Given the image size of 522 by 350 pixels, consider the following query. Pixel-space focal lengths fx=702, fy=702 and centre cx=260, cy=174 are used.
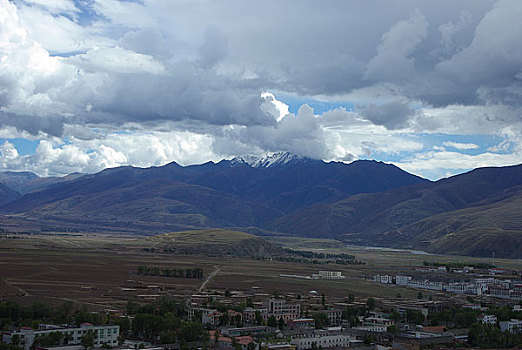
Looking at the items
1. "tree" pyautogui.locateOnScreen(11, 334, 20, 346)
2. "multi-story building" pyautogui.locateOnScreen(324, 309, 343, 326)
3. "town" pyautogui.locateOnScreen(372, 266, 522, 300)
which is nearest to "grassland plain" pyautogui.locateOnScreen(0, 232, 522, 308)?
"town" pyautogui.locateOnScreen(372, 266, 522, 300)

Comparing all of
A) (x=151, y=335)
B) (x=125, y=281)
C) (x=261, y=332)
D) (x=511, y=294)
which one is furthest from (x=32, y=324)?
(x=511, y=294)

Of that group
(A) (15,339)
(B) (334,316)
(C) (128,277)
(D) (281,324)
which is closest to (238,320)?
(D) (281,324)

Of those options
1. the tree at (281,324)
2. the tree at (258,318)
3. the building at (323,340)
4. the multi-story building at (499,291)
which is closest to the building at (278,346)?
the building at (323,340)

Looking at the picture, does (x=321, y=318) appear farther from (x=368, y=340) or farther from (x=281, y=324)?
(x=368, y=340)

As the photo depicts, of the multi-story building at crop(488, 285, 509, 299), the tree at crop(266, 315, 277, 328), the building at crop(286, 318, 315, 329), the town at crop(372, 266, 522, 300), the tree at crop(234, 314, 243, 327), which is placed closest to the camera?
the tree at crop(234, 314, 243, 327)

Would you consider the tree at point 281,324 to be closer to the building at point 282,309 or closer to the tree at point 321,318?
the tree at point 321,318

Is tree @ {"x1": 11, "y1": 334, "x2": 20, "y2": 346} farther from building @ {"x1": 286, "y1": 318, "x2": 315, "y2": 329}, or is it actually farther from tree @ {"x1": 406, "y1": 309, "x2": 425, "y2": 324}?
tree @ {"x1": 406, "y1": 309, "x2": 425, "y2": 324}
